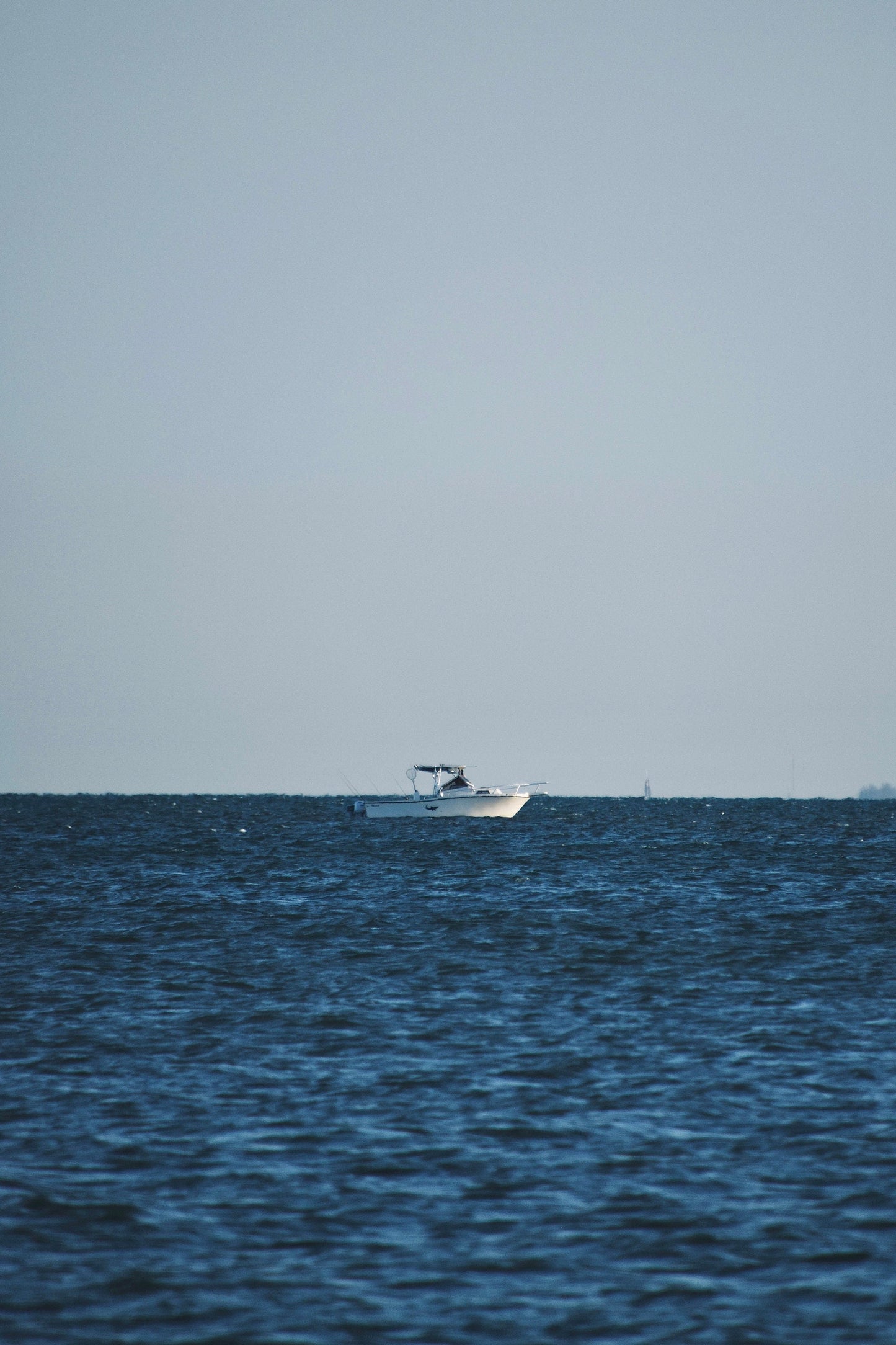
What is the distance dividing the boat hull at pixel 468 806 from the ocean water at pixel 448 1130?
6393cm

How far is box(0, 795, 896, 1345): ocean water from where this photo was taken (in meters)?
12.0

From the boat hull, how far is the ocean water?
210 feet

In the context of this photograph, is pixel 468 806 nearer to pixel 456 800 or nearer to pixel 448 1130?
pixel 456 800

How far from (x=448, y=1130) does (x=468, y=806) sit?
290 ft

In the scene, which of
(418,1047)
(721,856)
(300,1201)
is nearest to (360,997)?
(418,1047)

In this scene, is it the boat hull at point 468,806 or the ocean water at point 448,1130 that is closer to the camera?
the ocean water at point 448,1130

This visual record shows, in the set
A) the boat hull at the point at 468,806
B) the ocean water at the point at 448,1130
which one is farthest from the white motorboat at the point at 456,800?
the ocean water at the point at 448,1130

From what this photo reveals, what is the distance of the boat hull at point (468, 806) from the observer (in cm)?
10525

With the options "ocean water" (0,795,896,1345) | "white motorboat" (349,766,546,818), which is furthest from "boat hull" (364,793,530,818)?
"ocean water" (0,795,896,1345)

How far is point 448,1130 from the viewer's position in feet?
56.9

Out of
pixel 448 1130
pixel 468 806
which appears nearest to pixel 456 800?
pixel 468 806

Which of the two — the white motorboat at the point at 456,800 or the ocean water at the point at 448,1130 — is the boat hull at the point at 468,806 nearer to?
the white motorboat at the point at 456,800

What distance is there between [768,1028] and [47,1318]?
1489cm

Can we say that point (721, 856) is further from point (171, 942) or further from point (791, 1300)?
point (791, 1300)
